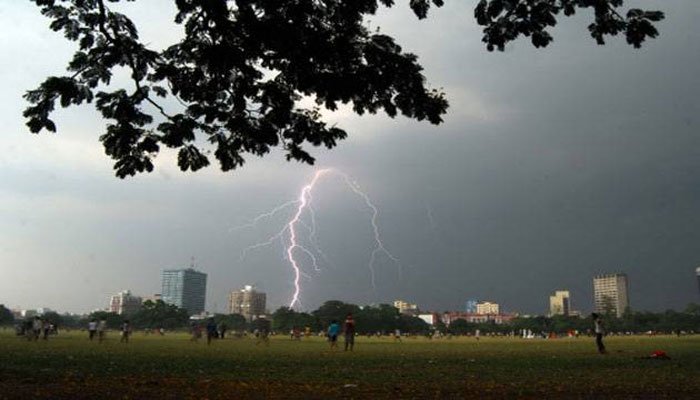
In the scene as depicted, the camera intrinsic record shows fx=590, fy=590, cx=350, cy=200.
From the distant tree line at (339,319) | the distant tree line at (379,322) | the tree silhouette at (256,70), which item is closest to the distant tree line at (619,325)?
the distant tree line at (379,322)

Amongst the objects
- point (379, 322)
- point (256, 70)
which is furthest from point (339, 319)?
point (256, 70)

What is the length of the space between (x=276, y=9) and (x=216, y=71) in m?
1.09

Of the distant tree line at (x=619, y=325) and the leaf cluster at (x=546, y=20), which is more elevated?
the leaf cluster at (x=546, y=20)

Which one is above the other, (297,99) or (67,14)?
(67,14)

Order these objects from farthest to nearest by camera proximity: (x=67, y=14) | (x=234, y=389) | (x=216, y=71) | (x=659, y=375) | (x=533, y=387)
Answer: (x=659, y=375) < (x=533, y=387) < (x=234, y=389) < (x=67, y=14) < (x=216, y=71)

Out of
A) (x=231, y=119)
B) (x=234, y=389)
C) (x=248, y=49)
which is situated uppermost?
(x=248, y=49)

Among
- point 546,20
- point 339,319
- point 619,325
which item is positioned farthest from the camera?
point 619,325

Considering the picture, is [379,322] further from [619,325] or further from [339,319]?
[619,325]

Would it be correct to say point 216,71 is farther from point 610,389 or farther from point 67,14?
point 610,389

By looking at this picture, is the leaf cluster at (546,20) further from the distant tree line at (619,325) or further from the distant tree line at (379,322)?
the distant tree line at (619,325)

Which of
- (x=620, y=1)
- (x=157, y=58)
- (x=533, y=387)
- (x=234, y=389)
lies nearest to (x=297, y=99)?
(x=157, y=58)

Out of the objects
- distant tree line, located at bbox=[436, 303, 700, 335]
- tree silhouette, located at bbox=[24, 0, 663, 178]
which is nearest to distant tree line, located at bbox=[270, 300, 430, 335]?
distant tree line, located at bbox=[436, 303, 700, 335]

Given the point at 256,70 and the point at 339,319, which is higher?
the point at 256,70

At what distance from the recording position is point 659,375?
1369 cm
